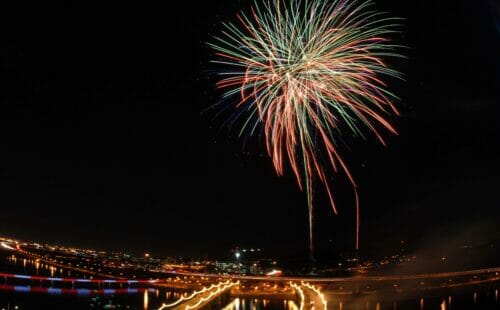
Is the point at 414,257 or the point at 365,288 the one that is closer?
A: the point at 365,288

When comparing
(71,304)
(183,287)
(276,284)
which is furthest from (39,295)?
(276,284)

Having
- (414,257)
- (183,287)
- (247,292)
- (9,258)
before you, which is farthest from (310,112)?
(9,258)

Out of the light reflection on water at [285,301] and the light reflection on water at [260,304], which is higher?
the light reflection on water at [260,304]

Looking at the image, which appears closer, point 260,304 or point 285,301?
point 260,304

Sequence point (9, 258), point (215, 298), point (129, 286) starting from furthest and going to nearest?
point (9, 258)
point (129, 286)
point (215, 298)

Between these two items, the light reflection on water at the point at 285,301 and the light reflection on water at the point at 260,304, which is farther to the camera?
the light reflection on water at the point at 285,301

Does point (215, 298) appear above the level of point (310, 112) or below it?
below

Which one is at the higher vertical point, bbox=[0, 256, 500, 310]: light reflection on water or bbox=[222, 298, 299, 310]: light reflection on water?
bbox=[222, 298, 299, 310]: light reflection on water

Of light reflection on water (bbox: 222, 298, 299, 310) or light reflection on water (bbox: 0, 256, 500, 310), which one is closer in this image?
light reflection on water (bbox: 222, 298, 299, 310)

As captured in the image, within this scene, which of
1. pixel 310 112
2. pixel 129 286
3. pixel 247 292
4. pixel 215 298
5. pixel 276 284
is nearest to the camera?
pixel 310 112

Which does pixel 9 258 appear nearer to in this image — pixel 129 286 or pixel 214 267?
pixel 214 267

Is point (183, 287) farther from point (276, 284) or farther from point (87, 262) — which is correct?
point (87, 262)
